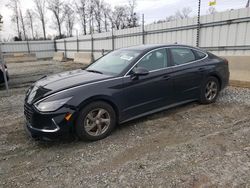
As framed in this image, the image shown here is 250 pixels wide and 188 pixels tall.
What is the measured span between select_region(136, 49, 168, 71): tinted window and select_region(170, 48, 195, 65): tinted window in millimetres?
264

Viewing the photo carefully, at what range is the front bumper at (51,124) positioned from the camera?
3.09m

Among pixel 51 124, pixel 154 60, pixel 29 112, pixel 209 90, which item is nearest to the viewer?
pixel 51 124

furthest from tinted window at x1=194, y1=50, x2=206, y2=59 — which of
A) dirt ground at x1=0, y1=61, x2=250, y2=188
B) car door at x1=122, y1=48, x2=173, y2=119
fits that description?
dirt ground at x1=0, y1=61, x2=250, y2=188

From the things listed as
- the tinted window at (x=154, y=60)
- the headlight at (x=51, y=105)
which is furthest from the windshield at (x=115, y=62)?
the headlight at (x=51, y=105)

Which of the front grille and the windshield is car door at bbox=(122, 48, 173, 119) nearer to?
the windshield

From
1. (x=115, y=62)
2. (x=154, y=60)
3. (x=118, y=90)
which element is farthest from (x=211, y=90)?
(x=118, y=90)

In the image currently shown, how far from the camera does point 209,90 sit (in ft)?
16.5

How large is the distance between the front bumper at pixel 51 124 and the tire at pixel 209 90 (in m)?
3.20

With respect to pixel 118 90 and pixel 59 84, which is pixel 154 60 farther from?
pixel 59 84

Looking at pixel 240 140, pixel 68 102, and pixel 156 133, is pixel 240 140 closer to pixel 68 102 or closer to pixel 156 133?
pixel 156 133

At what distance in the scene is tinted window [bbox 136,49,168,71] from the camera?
3.97m

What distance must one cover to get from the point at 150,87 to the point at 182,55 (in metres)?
1.27

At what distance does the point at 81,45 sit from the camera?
19.1 metres

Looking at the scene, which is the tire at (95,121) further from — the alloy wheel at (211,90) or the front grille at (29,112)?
the alloy wheel at (211,90)
